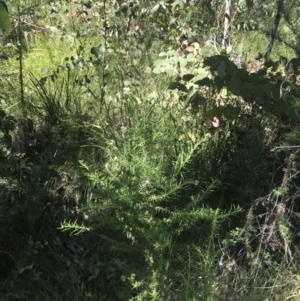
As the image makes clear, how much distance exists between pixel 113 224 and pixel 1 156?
68 cm

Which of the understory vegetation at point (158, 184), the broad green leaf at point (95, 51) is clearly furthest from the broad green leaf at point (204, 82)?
the broad green leaf at point (95, 51)

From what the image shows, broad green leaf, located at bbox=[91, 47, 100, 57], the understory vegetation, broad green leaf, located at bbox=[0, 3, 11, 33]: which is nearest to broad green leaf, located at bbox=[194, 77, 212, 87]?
the understory vegetation

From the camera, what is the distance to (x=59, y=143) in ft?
8.17

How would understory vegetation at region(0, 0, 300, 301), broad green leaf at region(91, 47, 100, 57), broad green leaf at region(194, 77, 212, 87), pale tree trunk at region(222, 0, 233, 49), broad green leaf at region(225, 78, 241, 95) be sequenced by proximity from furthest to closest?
pale tree trunk at region(222, 0, 233, 49) < broad green leaf at region(91, 47, 100, 57) < broad green leaf at region(194, 77, 212, 87) < broad green leaf at region(225, 78, 241, 95) < understory vegetation at region(0, 0, 300, 301)

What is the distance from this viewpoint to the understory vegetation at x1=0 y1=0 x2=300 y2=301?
5.82 ft

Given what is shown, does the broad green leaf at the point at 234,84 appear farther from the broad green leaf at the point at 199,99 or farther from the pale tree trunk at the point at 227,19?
the pale tree trunk at the point at 227,19


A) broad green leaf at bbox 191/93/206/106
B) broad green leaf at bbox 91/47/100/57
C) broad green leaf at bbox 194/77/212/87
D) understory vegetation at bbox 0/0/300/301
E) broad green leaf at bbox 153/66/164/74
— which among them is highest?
broad green leaf at bbox 91/47/100/57

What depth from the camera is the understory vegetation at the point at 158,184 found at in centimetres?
177

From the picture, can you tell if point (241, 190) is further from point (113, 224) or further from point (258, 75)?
point (113, 224)

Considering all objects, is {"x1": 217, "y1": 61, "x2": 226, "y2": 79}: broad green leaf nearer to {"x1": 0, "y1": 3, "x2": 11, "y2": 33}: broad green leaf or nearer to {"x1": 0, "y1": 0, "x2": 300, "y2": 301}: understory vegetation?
{"x1": 0, "y1": 0, "x2": 300, "y2": 301}: understory vegetation

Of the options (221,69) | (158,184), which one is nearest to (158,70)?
(221,69)

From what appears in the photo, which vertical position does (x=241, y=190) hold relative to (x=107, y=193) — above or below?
below

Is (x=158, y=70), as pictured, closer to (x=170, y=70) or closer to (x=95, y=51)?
(x=170, y=70)

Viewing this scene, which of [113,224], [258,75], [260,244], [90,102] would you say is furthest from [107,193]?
[90,102]
